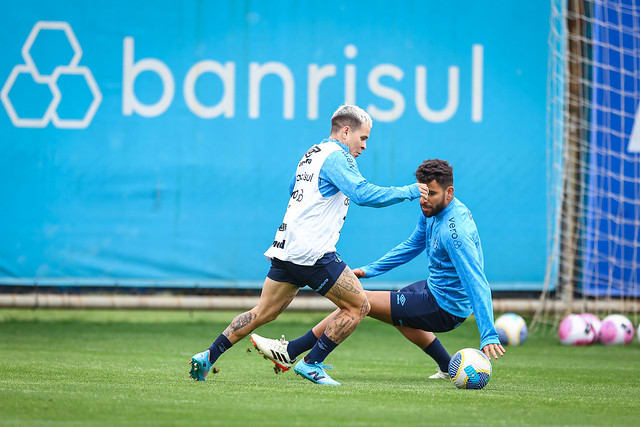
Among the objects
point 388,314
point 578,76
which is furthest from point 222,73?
point 388,314

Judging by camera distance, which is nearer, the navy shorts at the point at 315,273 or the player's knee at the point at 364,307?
the navy shorts at the point at 315,273

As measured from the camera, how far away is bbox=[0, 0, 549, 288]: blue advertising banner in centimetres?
1180

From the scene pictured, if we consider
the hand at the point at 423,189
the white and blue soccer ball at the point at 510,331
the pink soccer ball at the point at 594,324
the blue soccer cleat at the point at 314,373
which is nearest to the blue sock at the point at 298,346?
the blue soccer cleat at the point at 314,373

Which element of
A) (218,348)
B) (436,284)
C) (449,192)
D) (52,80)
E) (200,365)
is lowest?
(200,365)

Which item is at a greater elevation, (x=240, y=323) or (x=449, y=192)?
(x=449, y=192)

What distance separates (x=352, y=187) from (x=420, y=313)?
120 cm

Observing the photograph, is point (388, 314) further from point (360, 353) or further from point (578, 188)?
point (578, 188)

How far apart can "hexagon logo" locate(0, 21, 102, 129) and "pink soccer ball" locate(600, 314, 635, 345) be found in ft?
21.3

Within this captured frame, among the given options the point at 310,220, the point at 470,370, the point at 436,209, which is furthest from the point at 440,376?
the point at 310,220

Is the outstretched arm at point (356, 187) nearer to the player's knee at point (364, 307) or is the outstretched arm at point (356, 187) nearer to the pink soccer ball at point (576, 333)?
the player's knee at point (364, 307)

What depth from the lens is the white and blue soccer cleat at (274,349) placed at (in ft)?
21.0

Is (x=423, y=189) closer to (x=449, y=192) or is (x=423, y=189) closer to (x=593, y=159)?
(x=449, y=192)

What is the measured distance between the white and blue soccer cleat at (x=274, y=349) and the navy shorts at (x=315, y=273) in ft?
1.37

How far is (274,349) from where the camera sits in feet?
21.1
